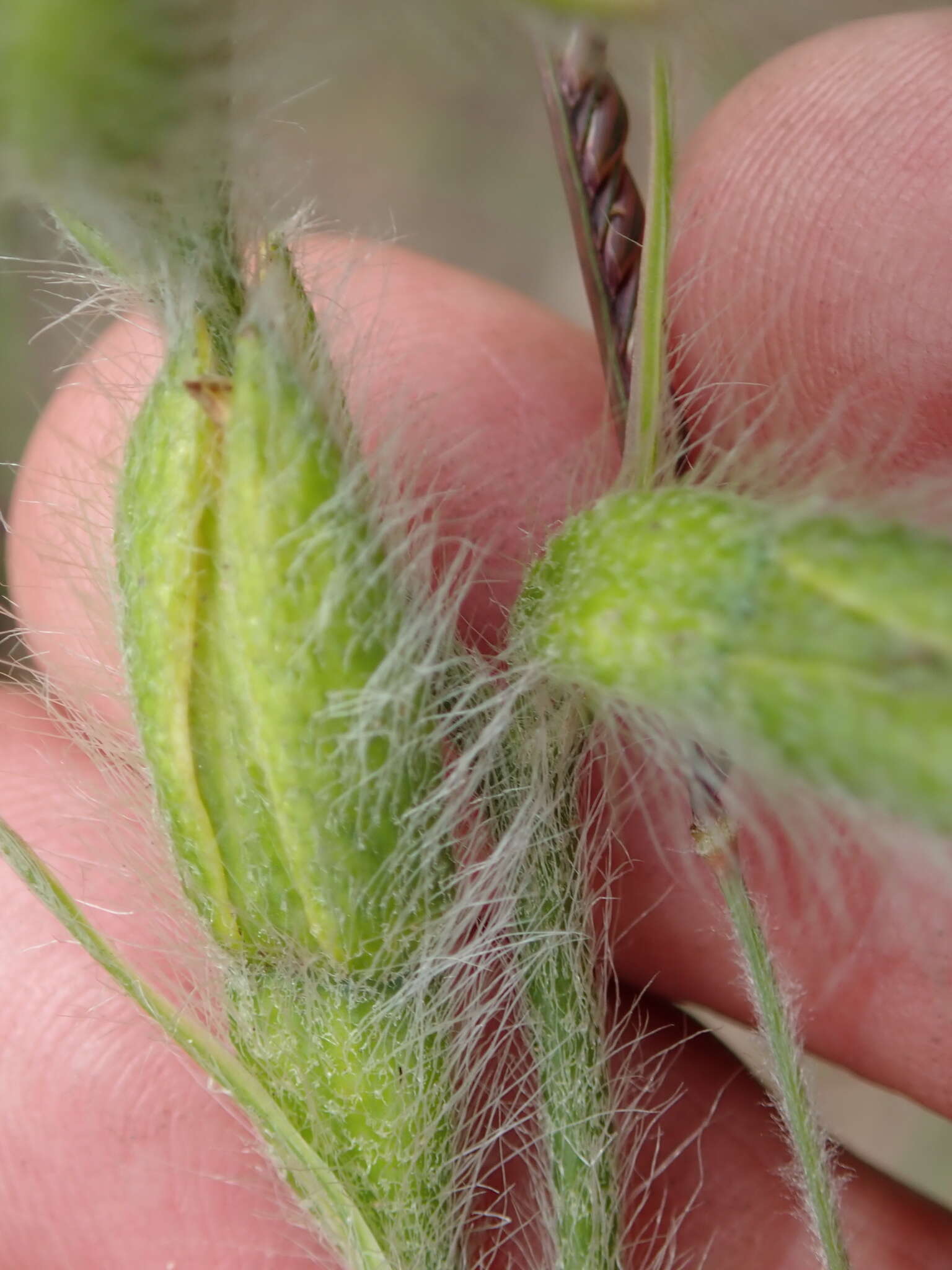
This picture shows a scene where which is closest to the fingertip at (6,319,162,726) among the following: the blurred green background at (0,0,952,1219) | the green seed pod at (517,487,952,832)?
the blurred green background at (0,0,952,1219)

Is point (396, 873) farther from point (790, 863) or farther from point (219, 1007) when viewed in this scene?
point (790, 863)

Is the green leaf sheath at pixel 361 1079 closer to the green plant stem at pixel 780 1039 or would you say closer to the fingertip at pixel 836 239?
the green plant stem at pixel 780 1039

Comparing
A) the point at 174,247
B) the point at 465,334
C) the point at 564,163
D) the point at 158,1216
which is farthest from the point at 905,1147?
the point at 174,247

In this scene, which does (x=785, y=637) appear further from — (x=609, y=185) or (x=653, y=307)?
(x=609, y=185)

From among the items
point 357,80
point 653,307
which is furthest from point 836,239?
point 357,80

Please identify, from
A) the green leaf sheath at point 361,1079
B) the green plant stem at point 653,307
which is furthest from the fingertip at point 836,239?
the green leaf sheath at point 361,1079

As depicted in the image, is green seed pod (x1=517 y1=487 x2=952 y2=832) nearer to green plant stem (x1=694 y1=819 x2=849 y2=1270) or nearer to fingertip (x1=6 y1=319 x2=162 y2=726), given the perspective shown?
green plant stem (x1=694 y1=819 x2=849 y2=1270)
